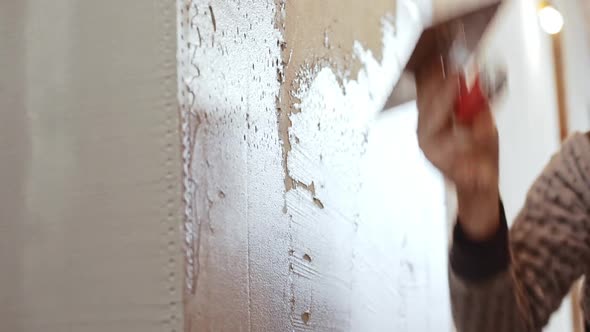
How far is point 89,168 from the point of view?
26.6 inches

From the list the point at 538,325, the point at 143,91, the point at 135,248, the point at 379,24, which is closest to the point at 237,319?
the point at 135,248

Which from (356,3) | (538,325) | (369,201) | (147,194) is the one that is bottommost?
(538,325)

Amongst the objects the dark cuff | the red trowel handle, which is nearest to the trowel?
the red trowel handle

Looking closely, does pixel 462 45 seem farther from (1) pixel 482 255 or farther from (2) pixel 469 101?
(1) pixel 482 255

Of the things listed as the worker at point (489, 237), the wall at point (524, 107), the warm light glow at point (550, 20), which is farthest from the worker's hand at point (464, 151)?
the warm light glow at point (550, 20)

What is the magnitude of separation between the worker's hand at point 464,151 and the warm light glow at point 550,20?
169cm

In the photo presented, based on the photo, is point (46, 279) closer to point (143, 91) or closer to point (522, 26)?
point (143, 91)

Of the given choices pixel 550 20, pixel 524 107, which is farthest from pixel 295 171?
pixel 550 20

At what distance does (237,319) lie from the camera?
2.33ft

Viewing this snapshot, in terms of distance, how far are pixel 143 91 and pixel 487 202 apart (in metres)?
0.38

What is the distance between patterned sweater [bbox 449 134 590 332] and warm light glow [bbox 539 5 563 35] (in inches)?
60.0

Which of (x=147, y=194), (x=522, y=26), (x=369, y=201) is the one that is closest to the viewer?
(x=147, y=194)

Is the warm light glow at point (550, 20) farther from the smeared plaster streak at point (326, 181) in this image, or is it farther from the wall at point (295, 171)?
the smeared plaster streak at point (326, 181)

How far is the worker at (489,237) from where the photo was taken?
0.74 meters
